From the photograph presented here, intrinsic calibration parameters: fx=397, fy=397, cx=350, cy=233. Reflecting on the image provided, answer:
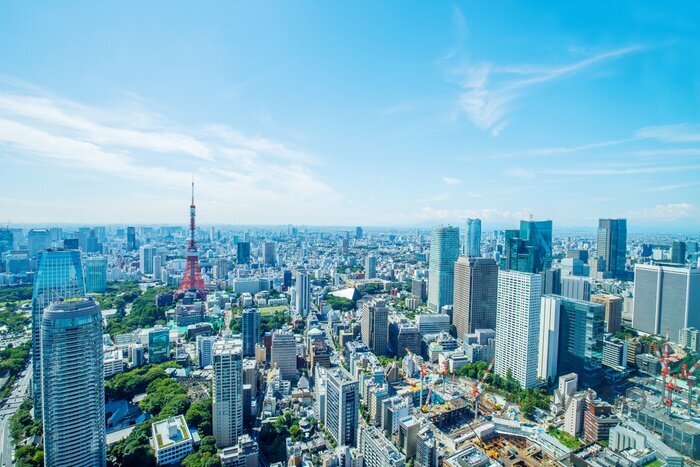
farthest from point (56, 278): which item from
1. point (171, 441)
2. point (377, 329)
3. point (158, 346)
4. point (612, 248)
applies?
point (612, 248)

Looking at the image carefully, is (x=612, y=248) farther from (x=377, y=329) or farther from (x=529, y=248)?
(x=377, y=329)

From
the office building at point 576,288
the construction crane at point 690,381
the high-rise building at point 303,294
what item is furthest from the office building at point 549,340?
the high-rise building at point 303,294

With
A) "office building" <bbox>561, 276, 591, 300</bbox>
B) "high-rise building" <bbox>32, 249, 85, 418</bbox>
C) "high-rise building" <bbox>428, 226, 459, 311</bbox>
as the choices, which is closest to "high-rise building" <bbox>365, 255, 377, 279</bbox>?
"high-rise building" <bbox>428, 226, 459, 311</bbox>

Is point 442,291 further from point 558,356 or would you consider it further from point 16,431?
point 16,431

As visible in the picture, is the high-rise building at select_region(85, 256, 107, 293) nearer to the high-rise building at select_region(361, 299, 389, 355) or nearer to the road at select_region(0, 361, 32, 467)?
the road at select_region(0, 361, 32, 467)

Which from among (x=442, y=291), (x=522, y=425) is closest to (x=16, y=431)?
(x=522, y=425)

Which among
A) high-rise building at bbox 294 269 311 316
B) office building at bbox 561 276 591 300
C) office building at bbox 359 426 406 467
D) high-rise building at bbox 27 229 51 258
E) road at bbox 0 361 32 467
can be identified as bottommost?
road at bbox 0 361 32 467

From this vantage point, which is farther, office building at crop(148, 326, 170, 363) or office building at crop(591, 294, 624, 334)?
office building at crop(591, 294, 624, 334)
